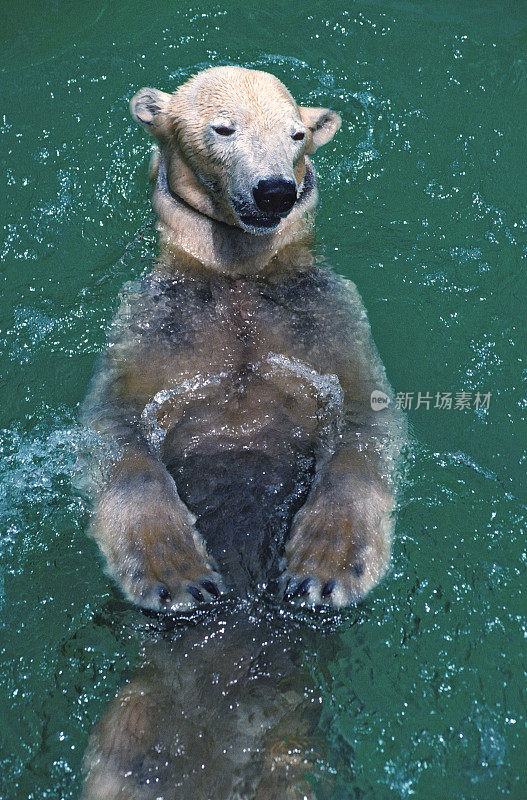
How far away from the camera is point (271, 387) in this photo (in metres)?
4.19

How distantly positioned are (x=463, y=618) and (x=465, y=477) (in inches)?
33.3

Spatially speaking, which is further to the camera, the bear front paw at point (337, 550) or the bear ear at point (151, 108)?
the bear ear at point (151, 108)

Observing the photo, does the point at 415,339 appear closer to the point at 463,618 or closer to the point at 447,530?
the point at 447,530

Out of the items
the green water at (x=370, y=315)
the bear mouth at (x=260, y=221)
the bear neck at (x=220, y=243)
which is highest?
the bear mouth at (x=260, y=221)

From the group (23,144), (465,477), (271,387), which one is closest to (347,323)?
(271,387)

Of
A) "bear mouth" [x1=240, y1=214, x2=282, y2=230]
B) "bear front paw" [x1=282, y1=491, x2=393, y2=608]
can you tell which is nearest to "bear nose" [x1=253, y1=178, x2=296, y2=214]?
"bear mouth" [x1=240, y1=214, x2=282, y2=230]

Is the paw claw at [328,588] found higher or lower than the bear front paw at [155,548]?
lower

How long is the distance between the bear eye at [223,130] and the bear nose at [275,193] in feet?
1.53

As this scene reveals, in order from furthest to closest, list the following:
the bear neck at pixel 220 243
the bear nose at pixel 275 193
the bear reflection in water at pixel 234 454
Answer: the bear neck at pixel 220 243, the bear nose at pixel 275 193, the bear reflection in water at pixel 234 454

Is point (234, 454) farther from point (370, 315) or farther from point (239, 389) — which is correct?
point (370, 315)

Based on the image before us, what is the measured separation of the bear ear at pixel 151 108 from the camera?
4797 millimetres

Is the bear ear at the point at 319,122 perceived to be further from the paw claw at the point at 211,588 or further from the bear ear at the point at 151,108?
the paw claw at the point at 211,588

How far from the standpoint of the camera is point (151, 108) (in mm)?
4828

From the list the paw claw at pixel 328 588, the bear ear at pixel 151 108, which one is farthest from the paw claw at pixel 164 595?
the bear ear at pixel 151 108
